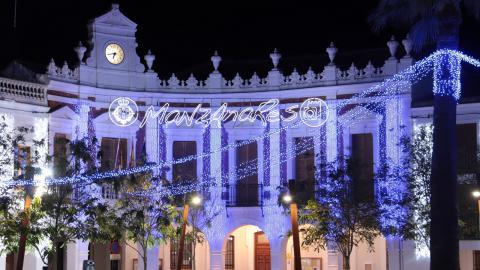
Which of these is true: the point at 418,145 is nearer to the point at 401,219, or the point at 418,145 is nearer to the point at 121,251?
the point at 401,219

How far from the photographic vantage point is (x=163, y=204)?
4775 centimetres

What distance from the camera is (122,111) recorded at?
5097 centimetres

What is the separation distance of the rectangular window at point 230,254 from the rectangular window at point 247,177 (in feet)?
19.7

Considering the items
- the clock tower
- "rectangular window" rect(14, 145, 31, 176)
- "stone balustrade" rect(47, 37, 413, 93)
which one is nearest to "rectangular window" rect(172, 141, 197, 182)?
"stone balustrade" rect(47, 37, 413, 93)

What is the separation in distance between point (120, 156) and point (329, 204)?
1230 cm

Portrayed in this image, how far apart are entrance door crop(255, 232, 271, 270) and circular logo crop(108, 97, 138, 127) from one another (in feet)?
37.9

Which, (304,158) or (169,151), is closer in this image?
(304,158)

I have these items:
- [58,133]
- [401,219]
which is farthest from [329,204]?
[58,133]

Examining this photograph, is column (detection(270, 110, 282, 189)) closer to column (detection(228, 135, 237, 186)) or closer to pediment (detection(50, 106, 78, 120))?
column (detection(228, 135, 237, 186))

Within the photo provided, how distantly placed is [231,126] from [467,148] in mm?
12526

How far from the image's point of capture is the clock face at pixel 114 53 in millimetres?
51156

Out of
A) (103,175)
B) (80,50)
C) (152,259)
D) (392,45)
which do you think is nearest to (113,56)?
(80,50)

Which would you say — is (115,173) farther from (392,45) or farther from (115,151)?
(392,45)

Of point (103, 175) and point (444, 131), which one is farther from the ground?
point (444, 131)
